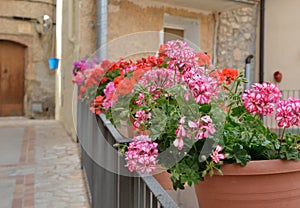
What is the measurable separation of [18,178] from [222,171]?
266 centimetres

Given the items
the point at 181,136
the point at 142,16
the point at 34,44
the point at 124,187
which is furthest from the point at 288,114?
the point at 34,44

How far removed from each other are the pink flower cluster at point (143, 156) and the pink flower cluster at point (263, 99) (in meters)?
0.30

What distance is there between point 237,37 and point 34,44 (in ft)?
18.7

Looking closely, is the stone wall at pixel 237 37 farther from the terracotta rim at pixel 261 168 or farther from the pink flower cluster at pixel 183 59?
the terracotta rim at pixel 261 168

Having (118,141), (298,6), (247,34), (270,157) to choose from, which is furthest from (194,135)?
(298,6)

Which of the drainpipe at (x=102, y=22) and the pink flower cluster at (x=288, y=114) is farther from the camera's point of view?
the drainpipe at (x=102, y=22)

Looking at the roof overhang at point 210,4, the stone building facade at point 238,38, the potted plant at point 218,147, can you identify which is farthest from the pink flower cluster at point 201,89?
the stone building facade at point 238,38

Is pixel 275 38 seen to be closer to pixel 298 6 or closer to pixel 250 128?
pixel 298 6

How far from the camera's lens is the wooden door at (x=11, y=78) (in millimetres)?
8023

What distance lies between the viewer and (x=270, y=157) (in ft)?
2.73

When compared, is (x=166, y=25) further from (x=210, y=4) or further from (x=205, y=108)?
(x=205, y=108)

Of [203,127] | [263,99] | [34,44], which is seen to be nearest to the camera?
[203,127]

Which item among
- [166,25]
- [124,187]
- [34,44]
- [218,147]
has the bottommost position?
[124,187]

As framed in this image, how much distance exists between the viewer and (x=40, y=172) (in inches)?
122
